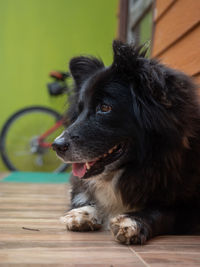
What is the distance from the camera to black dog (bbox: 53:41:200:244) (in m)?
1.52

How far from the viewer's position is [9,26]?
559 centimetres

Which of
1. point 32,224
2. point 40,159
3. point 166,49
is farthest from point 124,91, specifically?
point 40,159

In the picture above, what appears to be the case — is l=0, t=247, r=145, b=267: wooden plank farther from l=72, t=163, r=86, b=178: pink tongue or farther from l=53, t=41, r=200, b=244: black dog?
l=72, t=163, r=86, b=178: pink tongue

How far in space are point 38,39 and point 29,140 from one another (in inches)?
71.8

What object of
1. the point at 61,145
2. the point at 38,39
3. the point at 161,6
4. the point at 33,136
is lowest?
the point at 61,145

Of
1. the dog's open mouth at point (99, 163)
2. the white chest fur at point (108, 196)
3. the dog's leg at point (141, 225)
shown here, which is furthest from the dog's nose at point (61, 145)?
the dog's leg at point (141, 225)

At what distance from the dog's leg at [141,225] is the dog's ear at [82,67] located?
37.9 inches

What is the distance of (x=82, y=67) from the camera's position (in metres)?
2.05

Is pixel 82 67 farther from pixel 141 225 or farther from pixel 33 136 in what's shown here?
pixel 33 136

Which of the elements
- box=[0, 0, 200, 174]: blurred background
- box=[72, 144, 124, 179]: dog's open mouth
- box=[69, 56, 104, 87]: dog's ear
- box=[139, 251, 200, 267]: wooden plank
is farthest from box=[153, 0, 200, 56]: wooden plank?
box=[0, 0, 200, 174]: blurred background

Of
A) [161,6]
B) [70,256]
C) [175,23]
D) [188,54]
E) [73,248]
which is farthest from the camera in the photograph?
[161,6]

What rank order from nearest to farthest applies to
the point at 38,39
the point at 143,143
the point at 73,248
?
the point at 73,248 < the point at 143,143 < the point at 38,39

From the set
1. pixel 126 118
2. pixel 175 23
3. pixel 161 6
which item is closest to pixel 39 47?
pixel 161 6

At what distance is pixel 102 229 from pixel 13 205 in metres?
Result: 0.87
